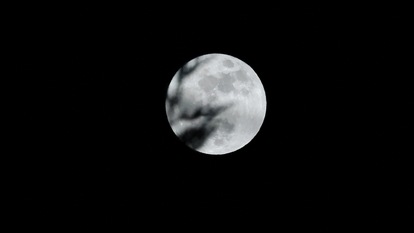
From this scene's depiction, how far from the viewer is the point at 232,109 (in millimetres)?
4680

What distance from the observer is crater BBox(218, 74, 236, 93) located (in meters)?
4.66

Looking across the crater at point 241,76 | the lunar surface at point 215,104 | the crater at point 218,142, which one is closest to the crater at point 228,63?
the lunar surface at point 215,104

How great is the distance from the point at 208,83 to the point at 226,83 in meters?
0.29

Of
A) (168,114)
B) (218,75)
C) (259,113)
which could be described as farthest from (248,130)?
(168,114)

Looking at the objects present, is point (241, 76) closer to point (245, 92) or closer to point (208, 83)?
point (245, 92)

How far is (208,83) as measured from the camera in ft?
15.3

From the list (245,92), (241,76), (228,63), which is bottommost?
(245,92)

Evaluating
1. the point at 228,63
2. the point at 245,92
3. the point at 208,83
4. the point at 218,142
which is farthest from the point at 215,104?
the point at 228,63

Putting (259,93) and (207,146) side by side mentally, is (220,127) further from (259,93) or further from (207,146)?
(259,93)

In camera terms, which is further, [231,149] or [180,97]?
[231,149]

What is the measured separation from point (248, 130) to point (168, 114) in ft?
4.62

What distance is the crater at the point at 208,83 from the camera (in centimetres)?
464

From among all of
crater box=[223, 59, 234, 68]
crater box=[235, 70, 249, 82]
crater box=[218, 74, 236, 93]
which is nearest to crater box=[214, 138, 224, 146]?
crater box=[218, 74, 236, 93]

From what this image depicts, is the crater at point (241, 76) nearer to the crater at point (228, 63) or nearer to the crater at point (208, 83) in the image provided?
the crater at point (228, 63)
